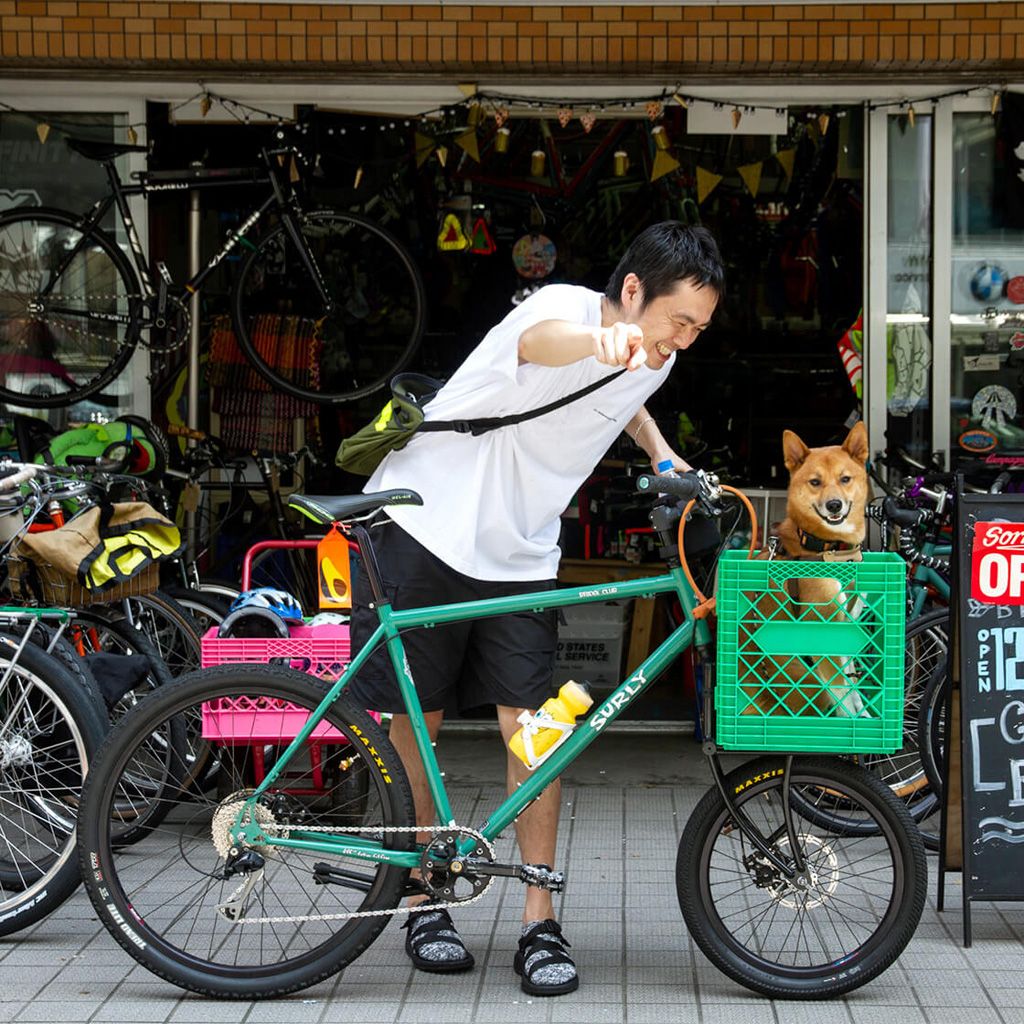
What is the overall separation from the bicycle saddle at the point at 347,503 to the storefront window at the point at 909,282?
341 centimetres

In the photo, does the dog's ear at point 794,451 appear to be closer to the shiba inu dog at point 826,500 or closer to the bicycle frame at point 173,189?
the shiba inu dog at point 826,500

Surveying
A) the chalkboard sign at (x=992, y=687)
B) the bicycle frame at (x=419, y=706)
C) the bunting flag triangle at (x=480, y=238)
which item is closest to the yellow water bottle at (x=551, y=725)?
the bicycle frame at (x=419, y=706)

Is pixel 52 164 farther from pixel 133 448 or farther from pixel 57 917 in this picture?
pixel 57 917

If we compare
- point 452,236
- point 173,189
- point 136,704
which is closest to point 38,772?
point 136,704

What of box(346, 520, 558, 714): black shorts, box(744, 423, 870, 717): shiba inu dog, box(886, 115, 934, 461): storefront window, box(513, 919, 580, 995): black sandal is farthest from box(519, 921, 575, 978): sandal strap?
box(886, 115, 934, 461): storefront window

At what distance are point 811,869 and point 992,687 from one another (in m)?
0.84

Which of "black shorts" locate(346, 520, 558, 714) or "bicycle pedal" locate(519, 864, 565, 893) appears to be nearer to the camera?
"bicycle pedal" locate(519, 864, 565, 893)

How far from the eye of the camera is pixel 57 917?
4609 mm

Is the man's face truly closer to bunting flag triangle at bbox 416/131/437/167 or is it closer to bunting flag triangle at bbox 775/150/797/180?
bunting flag triangle at bbox 416/131/437/167

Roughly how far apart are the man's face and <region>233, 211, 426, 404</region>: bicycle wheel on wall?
3393mm

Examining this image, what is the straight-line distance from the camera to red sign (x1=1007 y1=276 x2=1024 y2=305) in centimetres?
679

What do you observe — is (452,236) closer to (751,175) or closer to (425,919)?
(751,175)

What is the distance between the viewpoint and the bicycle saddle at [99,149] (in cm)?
662

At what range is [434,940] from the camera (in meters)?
4.20
